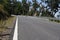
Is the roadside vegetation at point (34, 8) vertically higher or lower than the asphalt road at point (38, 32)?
lower

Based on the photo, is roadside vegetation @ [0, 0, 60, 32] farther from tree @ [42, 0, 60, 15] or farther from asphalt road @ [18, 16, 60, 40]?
asphalt road @ [18, 16, 60, 40]

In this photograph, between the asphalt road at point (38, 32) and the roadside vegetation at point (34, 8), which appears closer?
the asphalt road at point (38, 32)

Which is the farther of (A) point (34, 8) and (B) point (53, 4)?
(A) point (34, 8)

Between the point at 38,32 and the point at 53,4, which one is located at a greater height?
the point at 38,32

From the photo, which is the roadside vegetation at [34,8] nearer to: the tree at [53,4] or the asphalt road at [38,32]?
the tree at [53,4]

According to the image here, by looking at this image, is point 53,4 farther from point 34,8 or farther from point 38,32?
point 38,32

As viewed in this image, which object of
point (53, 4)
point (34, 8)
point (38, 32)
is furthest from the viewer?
point (34, 8)

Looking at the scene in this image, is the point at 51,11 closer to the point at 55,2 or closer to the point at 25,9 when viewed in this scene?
the point at 55,2

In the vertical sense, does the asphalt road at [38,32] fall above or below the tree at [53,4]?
above

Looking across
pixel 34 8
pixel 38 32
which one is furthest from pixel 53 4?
pixel 38 32

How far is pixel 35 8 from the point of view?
153 meters

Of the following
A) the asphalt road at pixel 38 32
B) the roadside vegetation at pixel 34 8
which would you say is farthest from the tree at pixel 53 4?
the asphalt road at pixel 38 32

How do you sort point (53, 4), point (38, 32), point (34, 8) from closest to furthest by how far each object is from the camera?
point (38, 32), point (53, 4), point (34, 8)

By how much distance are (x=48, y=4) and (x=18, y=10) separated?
39.2 metres
